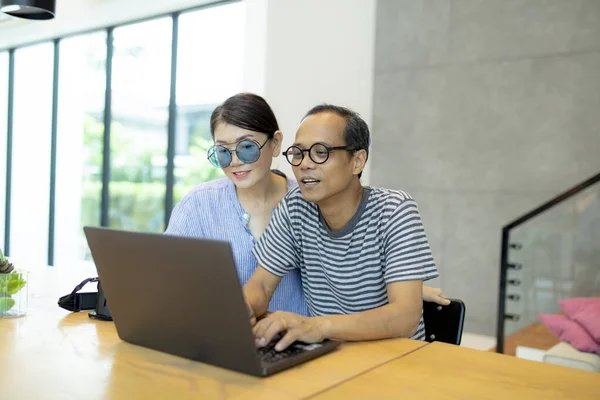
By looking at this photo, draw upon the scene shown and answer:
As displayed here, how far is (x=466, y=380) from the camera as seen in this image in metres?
1.13

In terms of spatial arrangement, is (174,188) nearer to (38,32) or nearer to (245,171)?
(38,32)

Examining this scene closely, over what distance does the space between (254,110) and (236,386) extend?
111 cm

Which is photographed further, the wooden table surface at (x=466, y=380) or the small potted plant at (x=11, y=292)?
the small potted plant at (x=11, y=292)

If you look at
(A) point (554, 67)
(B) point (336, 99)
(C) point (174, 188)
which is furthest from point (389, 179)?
(C) point (174, 188)

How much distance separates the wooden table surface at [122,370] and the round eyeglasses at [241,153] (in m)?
0.66

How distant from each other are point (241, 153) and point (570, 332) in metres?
2.23

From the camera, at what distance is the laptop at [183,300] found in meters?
1.05

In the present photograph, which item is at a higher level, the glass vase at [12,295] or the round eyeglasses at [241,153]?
the round eyeglasses at [241,153]

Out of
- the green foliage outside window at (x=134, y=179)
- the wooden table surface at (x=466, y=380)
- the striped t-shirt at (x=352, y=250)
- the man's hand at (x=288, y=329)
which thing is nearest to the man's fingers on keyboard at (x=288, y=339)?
the man's hand at (x=288, y=329)

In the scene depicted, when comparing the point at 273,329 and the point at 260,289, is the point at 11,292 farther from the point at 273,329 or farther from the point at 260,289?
the point at 273,329

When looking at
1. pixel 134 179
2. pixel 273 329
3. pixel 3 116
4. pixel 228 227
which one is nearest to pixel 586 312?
pixel 228 227

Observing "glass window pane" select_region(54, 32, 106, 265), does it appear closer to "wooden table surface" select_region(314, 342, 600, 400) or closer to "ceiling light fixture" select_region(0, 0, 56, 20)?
"ceiling light fixture" select_region(0, 0, 56, 20)

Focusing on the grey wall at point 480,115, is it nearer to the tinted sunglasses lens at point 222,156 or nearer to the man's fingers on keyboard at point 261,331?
the tinted sunglasses lens at point 222,156

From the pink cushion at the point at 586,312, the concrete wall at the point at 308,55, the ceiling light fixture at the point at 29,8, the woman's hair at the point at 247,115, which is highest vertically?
the concrete wall at the point at 308,55
